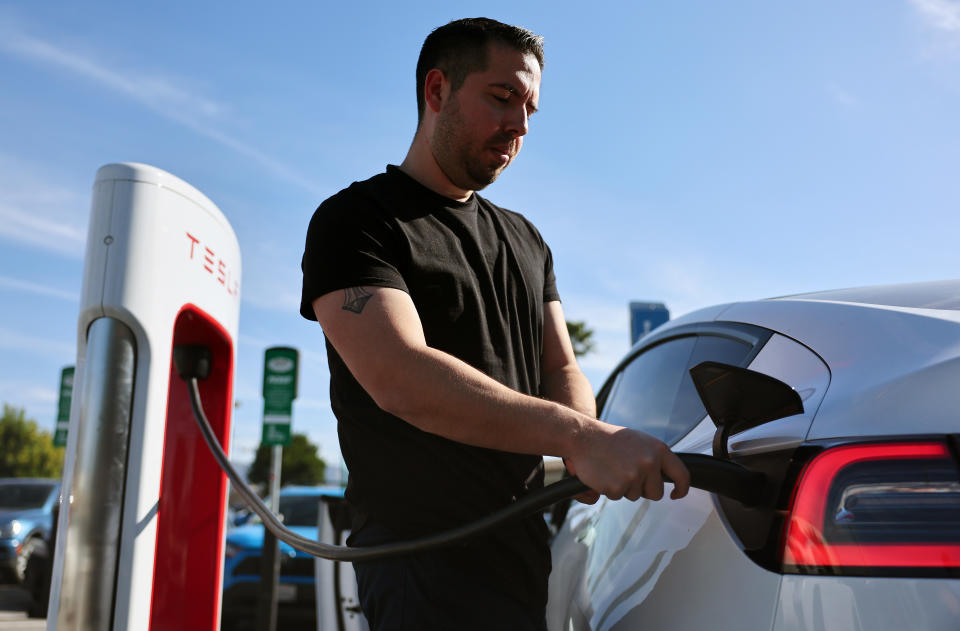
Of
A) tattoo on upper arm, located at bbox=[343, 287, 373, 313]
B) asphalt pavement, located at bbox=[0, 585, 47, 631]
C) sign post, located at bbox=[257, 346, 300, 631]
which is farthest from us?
asphalt pavement, located at bbox=[0, 585, 47, 631]

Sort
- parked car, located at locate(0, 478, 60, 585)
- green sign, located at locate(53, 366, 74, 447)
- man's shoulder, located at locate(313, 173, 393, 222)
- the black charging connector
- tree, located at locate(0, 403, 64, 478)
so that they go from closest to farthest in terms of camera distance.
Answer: man's shoulder, located at locate(313, 173, 393, 222)
the black charging connector
parked car, located at locate(0, 478, 60, 585)
green sign, located at locate(53, 366, 74, 447)
tree, located at locate(0, 403, 64, 478)

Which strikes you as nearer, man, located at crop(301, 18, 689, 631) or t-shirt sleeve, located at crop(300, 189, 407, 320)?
man, located at crop(301, 18, 689, 631)

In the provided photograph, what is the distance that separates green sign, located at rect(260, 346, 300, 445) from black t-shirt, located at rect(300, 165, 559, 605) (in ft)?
24.4

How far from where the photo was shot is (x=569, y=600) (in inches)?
85.7

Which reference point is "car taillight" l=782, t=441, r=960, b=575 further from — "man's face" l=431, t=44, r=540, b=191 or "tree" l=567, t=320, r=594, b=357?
"tree" l=567, t=320, r=594, b=357

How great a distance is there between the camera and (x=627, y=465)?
140 centimetres

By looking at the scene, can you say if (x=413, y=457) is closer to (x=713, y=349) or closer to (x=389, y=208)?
(x=389, y=208)

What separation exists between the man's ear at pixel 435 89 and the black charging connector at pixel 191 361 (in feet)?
5.93

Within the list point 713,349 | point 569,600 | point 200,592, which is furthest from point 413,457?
point 200,592

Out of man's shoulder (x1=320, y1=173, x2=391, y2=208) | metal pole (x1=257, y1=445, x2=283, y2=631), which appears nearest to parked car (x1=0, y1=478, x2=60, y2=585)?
metal pole (x1=257, y1=445, x2=283, y2=631)

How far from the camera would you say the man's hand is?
1.39 meters

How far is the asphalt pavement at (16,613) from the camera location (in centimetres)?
985

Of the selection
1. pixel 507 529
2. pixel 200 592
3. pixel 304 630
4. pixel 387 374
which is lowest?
pixel 304 630

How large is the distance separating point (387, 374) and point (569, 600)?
3.13 feet
